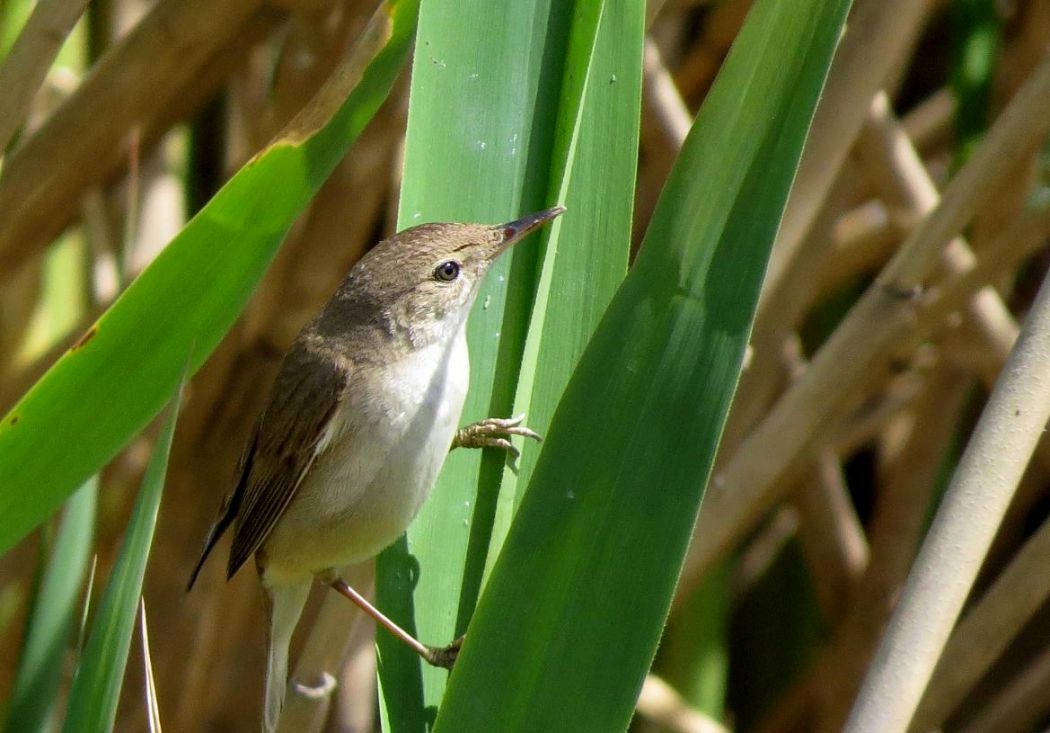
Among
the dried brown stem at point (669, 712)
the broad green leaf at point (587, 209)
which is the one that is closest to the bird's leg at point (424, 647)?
the broad green leaf at point (587, 209)

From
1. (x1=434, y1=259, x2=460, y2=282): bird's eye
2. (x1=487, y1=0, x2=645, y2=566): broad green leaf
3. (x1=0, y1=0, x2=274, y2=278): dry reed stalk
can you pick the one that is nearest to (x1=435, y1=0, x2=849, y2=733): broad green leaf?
(x1=487, y1=0, x2=645, y2=566): broad green leaf

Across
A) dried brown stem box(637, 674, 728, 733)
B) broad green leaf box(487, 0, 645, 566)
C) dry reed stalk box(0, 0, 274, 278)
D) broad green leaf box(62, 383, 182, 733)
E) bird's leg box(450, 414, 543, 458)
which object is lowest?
broad green leaf box(62, 383, 182, 733)

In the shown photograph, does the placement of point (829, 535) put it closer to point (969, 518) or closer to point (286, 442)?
point (286, 442)

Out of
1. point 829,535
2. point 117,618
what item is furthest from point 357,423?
point 829,535

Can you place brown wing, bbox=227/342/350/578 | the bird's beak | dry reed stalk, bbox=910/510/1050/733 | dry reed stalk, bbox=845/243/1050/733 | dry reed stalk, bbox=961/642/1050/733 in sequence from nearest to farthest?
dry reed stalk, bbox=845/243/1050/733, the bird's beak, dry reed stalk, bbox=910/510/1050/733, brown wing, bbox=227/342/350/578, dry reed stalk, bbox=961/642/1050/733

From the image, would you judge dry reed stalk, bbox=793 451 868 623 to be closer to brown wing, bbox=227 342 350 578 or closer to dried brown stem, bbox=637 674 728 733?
dried brown stem, bbox=637 674 728 733

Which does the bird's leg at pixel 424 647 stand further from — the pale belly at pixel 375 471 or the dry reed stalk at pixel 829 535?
the dry reed stalk at pixel 829 535
